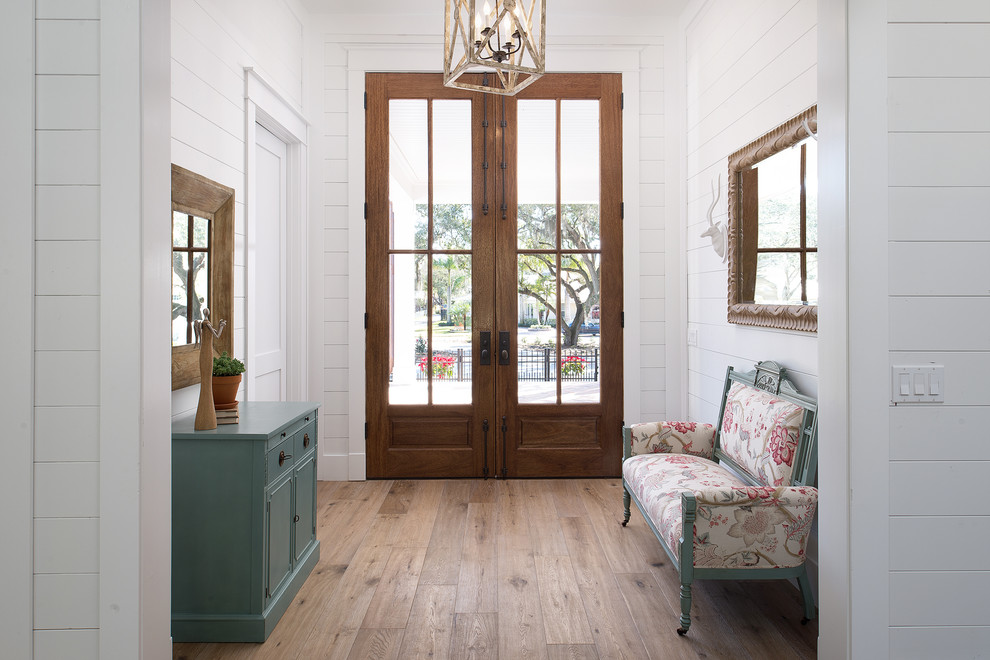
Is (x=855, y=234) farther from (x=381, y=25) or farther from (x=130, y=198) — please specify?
(x=381, y=25)

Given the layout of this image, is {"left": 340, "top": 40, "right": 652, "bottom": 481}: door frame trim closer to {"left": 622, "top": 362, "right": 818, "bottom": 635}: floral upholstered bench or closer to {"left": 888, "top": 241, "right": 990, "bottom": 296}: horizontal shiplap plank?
{"left": 622, "top": 362, "right": 818, "bottom": 635}: floral upholstered bench

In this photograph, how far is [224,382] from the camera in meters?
2.41

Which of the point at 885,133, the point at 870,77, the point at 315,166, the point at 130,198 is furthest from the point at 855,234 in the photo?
the point at 315,166

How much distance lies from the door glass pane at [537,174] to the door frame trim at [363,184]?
373 millimetres

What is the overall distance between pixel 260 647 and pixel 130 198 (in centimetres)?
159

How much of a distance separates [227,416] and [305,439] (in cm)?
41

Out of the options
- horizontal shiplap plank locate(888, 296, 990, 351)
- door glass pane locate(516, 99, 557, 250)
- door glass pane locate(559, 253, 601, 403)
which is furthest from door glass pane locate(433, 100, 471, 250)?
horizontal shiplap plank locate(888, 296, 990, 351)

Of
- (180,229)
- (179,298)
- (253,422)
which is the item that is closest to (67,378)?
(253,422)

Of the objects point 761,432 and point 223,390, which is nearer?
point 223,390

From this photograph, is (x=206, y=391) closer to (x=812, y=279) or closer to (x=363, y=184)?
(x=363, y=184)

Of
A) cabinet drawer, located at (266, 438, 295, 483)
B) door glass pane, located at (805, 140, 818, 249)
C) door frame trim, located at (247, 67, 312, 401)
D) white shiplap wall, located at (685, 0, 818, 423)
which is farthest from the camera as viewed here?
door frame trim, located at (247, 67, 312, 401)

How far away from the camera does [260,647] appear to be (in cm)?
218

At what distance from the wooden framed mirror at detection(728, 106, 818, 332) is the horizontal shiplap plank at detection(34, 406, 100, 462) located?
243 cm

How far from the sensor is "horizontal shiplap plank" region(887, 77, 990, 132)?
5.19 feet
